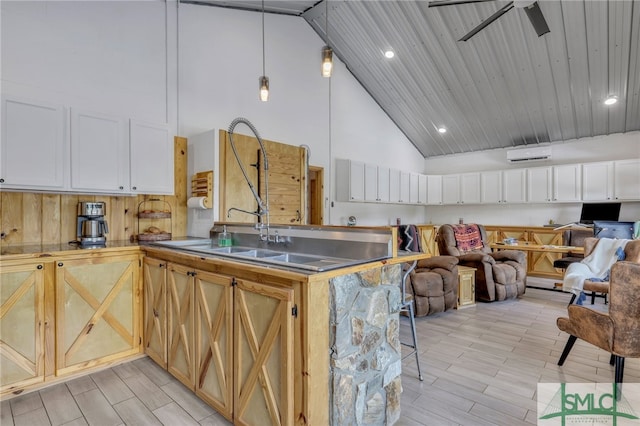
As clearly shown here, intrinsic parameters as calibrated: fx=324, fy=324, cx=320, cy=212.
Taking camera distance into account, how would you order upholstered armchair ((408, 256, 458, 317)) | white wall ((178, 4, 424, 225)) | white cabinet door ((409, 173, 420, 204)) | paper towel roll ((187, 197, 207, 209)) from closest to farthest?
paper towel roll ((187, 197, 207, 209)), upholstered armchair ((408, 256, 458, 317)), white wall ((178, 4, 424, 225)), white cabinet door ((409, 173, 420, 204))

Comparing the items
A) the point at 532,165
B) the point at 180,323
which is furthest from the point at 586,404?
the point at 532,165

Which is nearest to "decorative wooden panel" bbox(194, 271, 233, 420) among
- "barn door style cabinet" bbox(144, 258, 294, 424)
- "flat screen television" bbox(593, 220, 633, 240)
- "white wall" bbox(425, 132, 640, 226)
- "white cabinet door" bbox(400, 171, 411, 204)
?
"barn door style cabinet" bbox(144, 258, 294, 424)

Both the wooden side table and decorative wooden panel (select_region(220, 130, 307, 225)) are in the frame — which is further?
the wooden side table

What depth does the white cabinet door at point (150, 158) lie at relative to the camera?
3080 mm

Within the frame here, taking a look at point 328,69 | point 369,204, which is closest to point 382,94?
point 369,204

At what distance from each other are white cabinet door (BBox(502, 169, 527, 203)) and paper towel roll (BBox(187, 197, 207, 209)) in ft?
20.7

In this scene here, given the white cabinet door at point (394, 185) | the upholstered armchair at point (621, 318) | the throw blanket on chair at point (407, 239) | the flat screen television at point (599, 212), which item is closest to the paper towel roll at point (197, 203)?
the throw blanket on chair at point (407, 239)

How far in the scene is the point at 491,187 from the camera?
23.6 ft

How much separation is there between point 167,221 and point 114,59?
175 cm

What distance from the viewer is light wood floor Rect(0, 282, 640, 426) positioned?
203 cm

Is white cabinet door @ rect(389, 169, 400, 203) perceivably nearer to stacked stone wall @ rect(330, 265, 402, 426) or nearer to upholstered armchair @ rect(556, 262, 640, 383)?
upholstered armchair @ rect(556, 262, 640, 383)

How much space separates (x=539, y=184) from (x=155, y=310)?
23.5ft

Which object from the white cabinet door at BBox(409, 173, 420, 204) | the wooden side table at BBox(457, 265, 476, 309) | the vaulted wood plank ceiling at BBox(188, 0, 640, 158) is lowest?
the wooden side table at BBox(457, 265, 476, 309)

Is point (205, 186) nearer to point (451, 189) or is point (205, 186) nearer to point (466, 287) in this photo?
point (466, 287)
